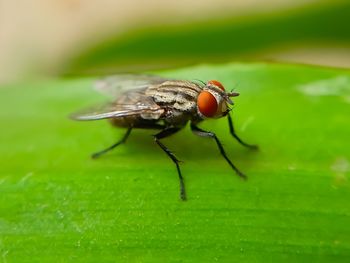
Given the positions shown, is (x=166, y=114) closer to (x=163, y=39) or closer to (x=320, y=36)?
(x=163, y=39)

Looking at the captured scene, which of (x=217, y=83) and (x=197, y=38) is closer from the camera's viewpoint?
(x=217, y=83)

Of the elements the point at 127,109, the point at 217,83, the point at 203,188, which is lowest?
the point at 203,188

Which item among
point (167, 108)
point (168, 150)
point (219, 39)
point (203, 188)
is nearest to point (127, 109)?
point (167, 108)

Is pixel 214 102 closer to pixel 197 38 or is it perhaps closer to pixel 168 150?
pixel 168 150

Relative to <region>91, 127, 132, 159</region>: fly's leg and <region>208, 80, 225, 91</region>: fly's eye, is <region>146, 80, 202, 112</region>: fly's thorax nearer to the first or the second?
<region>208, 80, 225, 91</region>: fly's eye

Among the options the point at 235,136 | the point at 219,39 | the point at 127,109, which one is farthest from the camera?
the point at 219,39

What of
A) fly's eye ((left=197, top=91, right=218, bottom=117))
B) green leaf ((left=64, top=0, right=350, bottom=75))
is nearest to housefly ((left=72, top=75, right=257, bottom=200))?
fly's eye ((left=197, top=91, right=218, bottom=117))

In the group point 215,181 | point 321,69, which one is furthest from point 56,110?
point 321,69

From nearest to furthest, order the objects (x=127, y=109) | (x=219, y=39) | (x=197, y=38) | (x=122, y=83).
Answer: (x=127, y=109) → (x=122, y=83) → (x=219, y=39) → (x=197, y=38)
